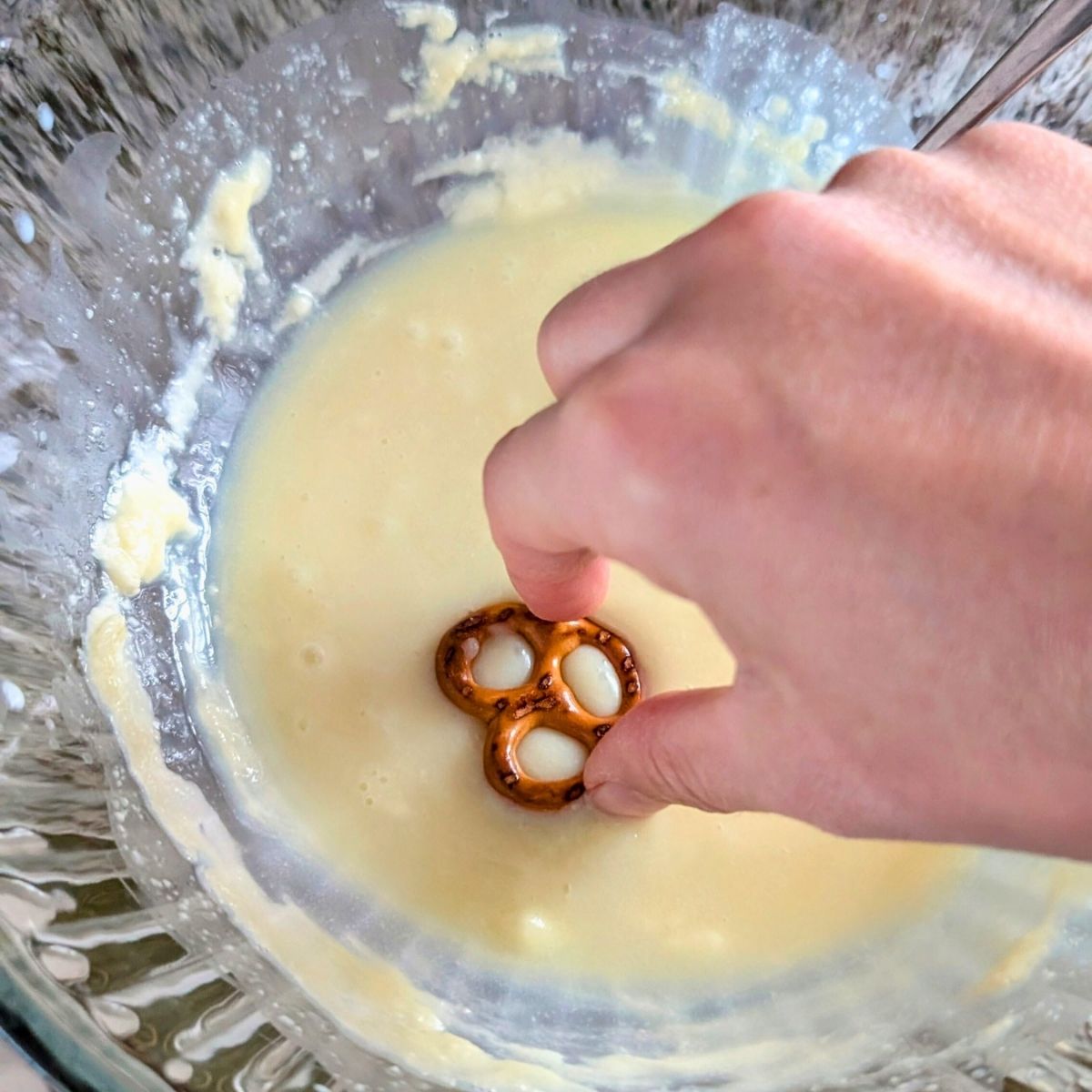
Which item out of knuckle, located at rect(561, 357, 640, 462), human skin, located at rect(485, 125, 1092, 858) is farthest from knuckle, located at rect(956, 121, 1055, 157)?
knuckle, located at rect(561, 357, 640, 462)

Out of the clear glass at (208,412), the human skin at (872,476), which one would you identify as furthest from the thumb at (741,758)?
the clear glass at (208,412)

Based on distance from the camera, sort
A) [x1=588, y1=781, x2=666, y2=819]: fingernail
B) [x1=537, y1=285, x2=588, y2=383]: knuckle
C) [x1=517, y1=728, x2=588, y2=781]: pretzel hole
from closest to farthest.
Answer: [x1=537, y1=285, x2=588, y2=383]: knuckle
[x1=588, y1=781, x2=666, y2=819]: fingernail
[x1=517, y1=728, x2=588, y2=781]: pretzel hole

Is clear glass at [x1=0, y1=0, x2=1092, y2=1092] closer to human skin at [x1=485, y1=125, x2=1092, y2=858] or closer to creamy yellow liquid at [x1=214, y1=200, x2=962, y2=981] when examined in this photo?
creamy yellow liquid at [x1=214, y1=200, x2=962, y2=981]

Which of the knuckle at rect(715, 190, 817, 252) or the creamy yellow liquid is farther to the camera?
the creamy yellow liquid

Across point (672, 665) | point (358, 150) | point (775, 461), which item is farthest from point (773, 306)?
point (358, 150)

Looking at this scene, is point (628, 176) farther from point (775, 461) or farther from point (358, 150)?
point (775, 461)

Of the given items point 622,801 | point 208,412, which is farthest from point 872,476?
point 208,412
